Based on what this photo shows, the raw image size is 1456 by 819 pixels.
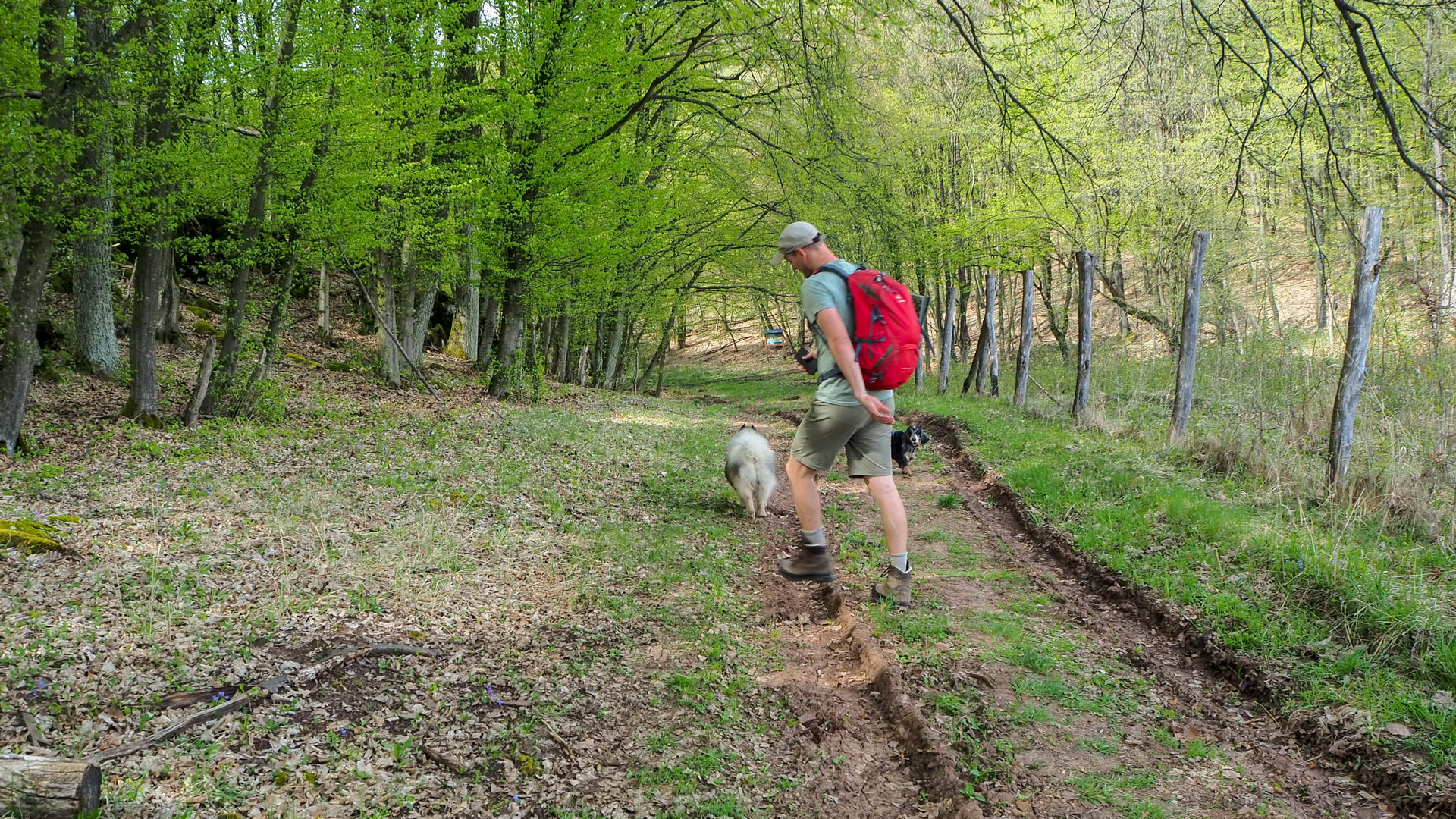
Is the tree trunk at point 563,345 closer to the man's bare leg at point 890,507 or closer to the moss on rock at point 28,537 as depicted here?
the moss on rock at point 28,537

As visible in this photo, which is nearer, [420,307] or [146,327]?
[146,327]

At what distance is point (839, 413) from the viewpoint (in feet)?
16.7

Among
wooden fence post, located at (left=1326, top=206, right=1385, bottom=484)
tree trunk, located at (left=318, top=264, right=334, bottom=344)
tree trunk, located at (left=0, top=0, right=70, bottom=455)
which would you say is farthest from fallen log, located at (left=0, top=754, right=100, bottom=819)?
tree trunk, located at (left=318, top=264, right=334, bottom=344)

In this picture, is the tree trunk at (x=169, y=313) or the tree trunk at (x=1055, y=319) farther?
the tree trunk at (x=1055, y=319)

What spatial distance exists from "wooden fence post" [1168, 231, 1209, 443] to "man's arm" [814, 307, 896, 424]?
6645mm

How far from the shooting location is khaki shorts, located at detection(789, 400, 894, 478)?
16.8 ft

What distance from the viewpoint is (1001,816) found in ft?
10.2

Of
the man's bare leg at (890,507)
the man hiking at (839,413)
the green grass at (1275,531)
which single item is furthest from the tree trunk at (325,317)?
the man's bare leg at (890,507)

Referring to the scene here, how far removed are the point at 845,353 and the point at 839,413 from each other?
1.41 feet

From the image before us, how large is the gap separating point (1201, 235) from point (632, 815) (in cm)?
1017

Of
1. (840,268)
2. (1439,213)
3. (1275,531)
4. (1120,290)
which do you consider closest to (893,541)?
(840,268)

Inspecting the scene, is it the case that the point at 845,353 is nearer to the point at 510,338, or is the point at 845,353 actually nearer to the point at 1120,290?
the point at 510,338

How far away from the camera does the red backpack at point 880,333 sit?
4.95 meters

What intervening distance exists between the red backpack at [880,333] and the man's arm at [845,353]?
0.28 feet
